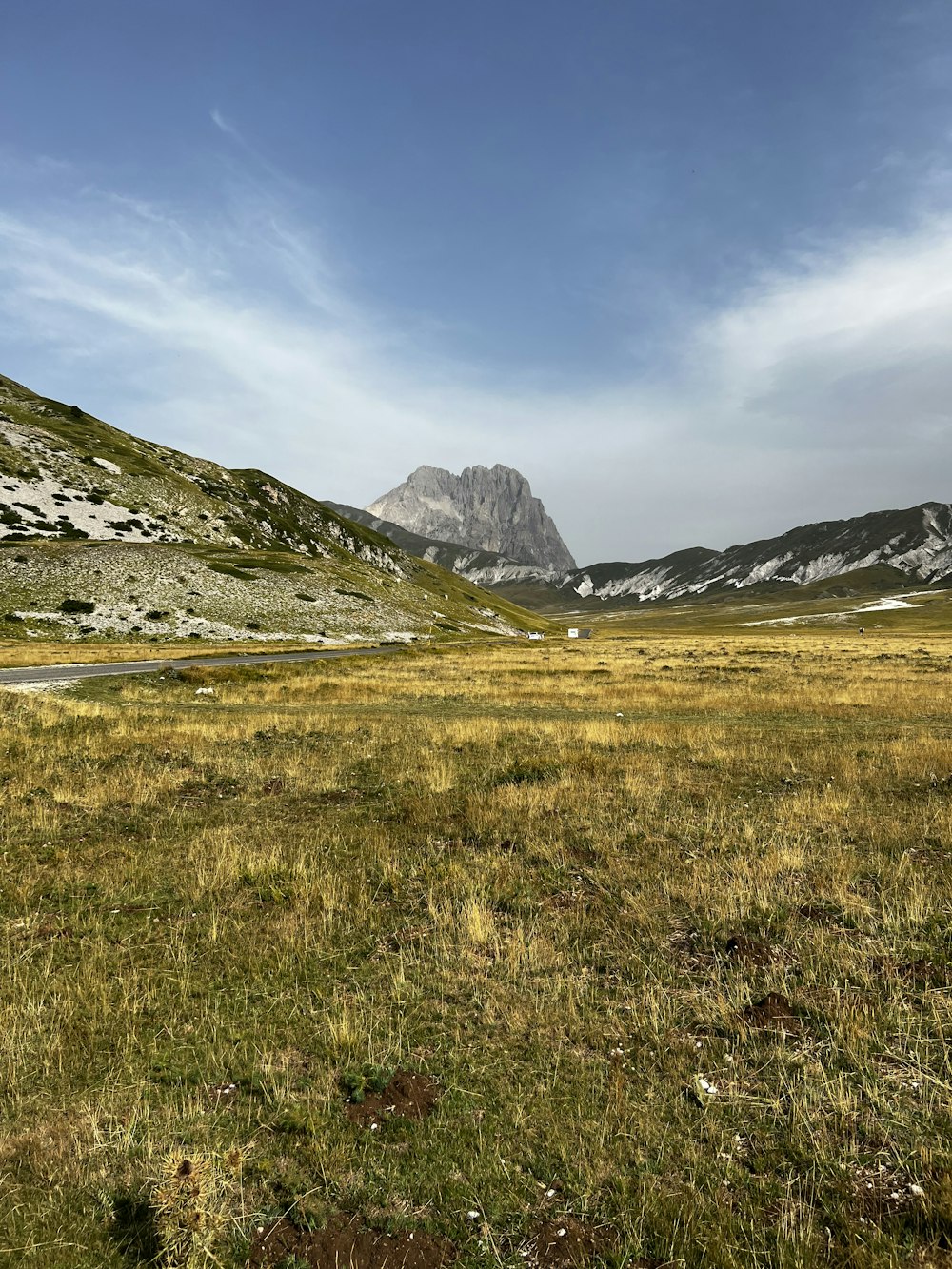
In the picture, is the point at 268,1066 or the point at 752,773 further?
the point at 752,773

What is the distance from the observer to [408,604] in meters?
121

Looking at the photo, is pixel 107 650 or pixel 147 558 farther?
pixel 147 558

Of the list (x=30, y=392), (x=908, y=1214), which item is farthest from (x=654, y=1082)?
(x=30, y=392)

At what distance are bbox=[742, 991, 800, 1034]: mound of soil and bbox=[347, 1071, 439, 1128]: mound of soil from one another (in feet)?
10.6

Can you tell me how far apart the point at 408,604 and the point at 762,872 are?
4447 inches

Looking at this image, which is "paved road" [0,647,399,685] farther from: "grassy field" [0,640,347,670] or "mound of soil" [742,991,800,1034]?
"mound of soil" [742,991,800,1034]

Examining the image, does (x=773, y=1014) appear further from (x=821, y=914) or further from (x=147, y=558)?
(x=147, y=558)

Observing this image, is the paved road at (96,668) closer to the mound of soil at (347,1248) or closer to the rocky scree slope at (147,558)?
the rocky scree slope at (147,558)

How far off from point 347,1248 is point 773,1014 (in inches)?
178

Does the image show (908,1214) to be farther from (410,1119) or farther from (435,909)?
(435,909)

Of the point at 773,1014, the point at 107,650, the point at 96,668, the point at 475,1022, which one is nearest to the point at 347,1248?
the point at 475,1022

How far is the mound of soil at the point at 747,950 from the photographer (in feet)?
23.6

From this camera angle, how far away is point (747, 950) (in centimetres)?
741

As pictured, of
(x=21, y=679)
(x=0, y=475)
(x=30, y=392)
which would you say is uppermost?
(x=30, y=392)
